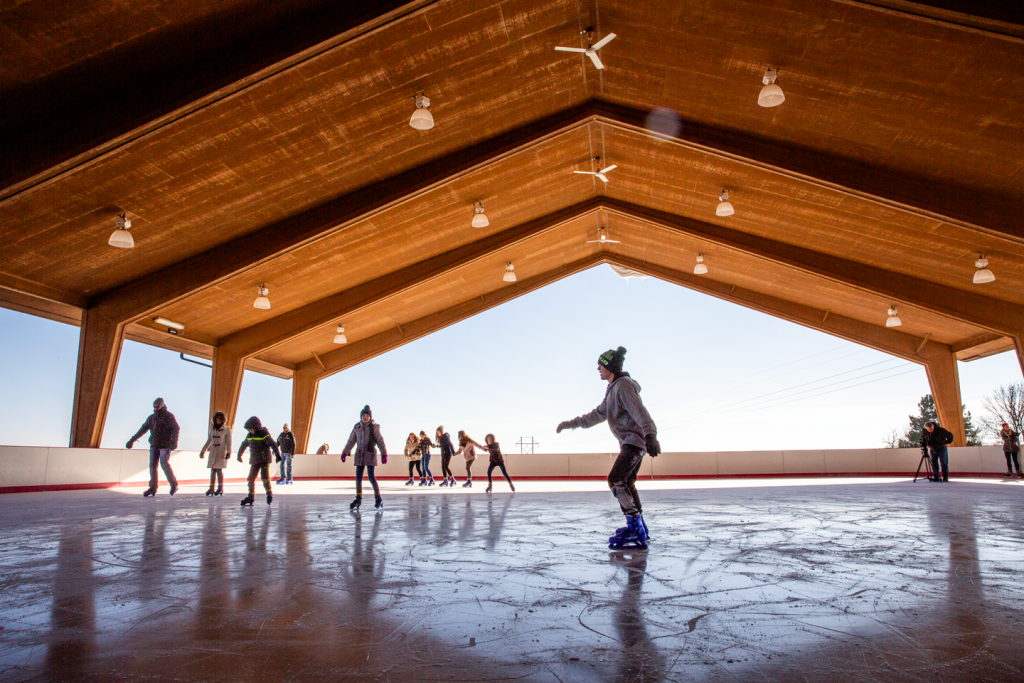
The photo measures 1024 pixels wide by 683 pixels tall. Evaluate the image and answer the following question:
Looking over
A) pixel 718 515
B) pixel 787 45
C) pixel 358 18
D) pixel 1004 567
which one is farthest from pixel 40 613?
pixel 787 45

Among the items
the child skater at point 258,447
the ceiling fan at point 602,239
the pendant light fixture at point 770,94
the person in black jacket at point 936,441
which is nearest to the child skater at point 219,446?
the child skater at point 258,447

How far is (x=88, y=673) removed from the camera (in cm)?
201

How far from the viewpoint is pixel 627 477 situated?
195 inches

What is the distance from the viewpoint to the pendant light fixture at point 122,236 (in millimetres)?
11812

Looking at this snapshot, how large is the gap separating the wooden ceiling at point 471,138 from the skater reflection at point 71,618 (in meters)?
7.27

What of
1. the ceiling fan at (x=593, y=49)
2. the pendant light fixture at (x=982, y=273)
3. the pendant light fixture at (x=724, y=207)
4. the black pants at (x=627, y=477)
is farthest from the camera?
the pendant light fixture at (x=982, y=273)

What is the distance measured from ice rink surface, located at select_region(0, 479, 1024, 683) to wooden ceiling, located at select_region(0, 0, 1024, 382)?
674cm

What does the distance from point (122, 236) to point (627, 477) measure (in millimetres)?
11586

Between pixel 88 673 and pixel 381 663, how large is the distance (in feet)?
3.21

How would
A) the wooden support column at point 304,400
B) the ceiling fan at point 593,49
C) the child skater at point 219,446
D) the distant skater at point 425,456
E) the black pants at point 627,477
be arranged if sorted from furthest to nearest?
the wooden support column at point 304,400, the distant skater at point 425,456, the child skater at point 219,446, the ceiling fan at point 593,49, the black pants at point 627,477

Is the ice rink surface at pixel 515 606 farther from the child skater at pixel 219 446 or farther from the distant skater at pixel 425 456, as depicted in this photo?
the distant skater at pixel 425 456

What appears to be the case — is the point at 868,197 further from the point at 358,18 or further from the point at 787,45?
the point at 358,18

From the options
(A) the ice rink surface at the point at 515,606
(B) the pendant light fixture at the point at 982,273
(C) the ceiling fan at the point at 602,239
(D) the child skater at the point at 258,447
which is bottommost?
(A) the ice rink surface at the point at 515,606

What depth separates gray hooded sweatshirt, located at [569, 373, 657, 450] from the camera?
496cm
